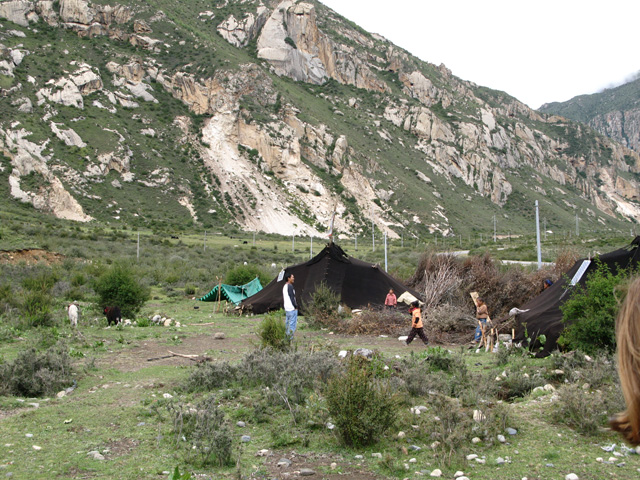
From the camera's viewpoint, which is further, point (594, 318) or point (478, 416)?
point (594, 318)

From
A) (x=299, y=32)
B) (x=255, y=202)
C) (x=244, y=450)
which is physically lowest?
(x=244, y=450)

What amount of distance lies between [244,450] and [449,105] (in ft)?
368

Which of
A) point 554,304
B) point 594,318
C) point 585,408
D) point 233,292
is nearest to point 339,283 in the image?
point 233,292

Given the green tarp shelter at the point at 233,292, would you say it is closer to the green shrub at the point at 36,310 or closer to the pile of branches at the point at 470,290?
the green shrub at the point at 36,310

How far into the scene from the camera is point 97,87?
64.4 meters

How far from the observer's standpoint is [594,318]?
8.12 m

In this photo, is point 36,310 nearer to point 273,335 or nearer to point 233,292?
point 273,335

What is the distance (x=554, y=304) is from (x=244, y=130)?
62585 millimetres

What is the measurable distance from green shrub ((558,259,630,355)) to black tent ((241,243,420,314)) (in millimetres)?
7907

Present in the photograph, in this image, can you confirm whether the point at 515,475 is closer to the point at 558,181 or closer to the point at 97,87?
the point at 97,87

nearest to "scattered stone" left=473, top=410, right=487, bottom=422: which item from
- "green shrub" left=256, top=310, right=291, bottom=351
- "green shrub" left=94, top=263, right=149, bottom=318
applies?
"green shrub" left=256, top=310, right=291, bottom=351

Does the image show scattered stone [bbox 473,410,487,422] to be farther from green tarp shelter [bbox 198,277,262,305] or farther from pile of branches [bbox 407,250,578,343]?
green tarp shelter [bbox 198,277,262,305]

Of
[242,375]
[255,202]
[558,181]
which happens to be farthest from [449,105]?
[242,375]

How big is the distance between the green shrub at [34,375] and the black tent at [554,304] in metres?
8.24
